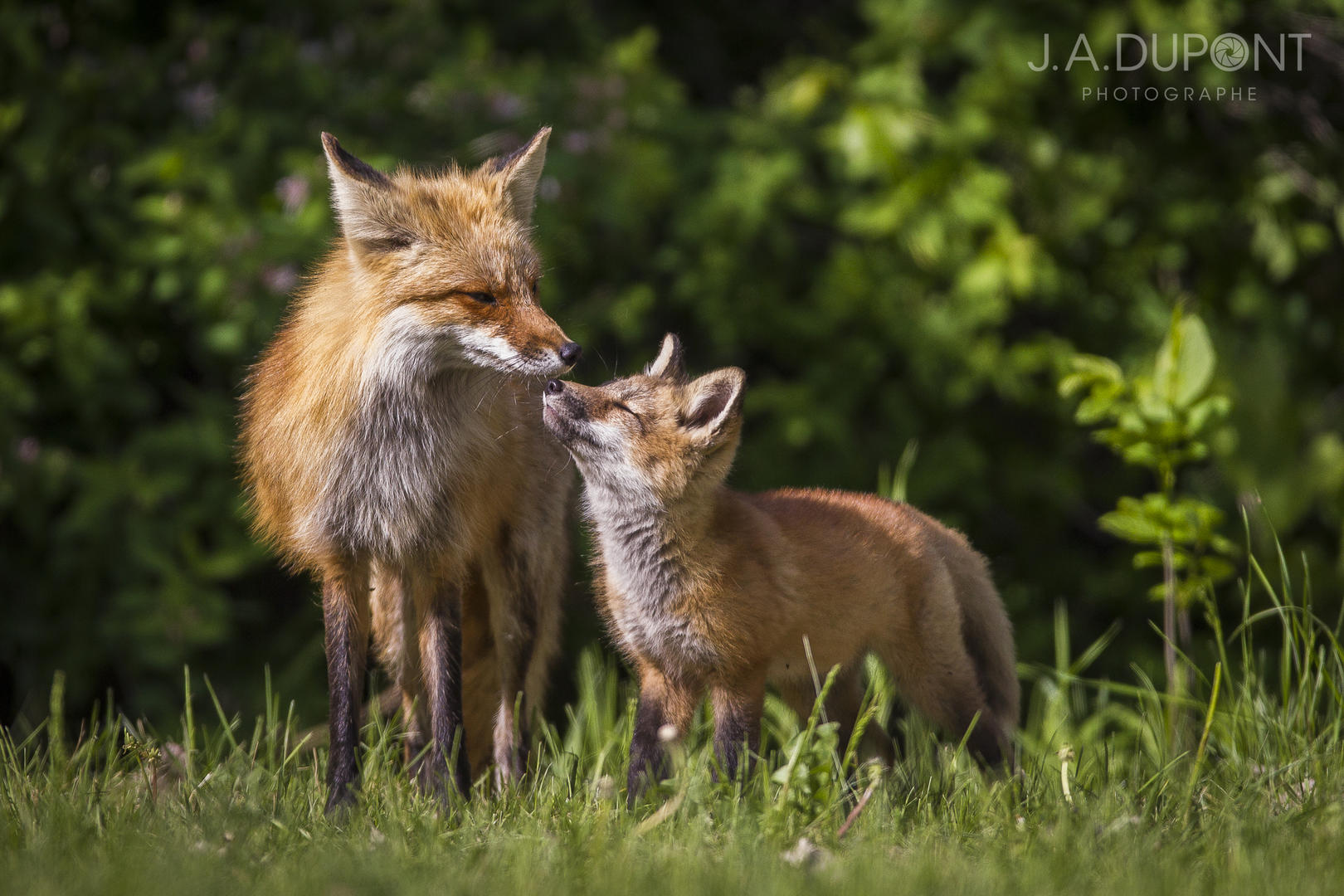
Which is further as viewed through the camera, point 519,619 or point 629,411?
point 519,619

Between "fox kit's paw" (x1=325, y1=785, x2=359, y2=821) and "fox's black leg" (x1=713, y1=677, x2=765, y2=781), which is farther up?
"fox's black leg" (x1=713, y1=677, x2=765, y2=781)

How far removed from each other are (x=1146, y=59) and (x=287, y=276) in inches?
162

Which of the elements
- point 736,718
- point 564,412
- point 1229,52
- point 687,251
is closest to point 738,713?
point 736,718

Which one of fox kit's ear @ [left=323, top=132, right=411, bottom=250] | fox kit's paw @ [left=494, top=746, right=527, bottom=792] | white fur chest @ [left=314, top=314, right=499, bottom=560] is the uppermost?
fox kit's ear @ [left=323, top=132, right=411, bottom=250]

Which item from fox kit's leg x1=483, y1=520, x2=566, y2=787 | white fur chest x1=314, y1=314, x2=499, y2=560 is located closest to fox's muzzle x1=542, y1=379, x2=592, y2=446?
white fur chest x1=314, y1=314, x2=499, y2=560

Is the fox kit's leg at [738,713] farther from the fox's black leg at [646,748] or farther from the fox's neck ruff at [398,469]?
the fox's neck ruff at [398,469]

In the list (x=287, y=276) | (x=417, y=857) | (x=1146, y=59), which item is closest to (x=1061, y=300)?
(x=1146, y=59)

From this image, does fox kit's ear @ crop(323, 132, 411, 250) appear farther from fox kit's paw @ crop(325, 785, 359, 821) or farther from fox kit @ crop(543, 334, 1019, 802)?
fox kit's paw @ crop(325, 785, 359, 821)

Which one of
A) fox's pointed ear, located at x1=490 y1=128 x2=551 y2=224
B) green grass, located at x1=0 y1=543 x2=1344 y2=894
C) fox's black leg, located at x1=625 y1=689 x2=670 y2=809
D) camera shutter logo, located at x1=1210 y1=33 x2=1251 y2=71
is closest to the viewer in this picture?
green grass, located at x1=0 y1=543 x2=1344 y2=894

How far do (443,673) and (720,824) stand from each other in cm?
97

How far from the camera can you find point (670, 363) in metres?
3.76

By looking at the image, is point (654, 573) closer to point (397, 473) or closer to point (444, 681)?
point (444, 681)

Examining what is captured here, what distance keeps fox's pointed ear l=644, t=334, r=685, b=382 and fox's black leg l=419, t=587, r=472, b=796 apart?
2.90 feet

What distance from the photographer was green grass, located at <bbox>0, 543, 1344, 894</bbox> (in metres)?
2.39
